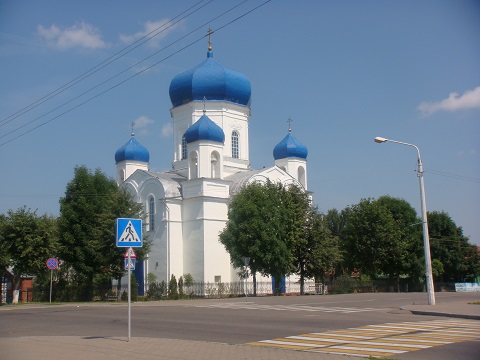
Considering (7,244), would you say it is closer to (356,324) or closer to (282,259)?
(282,259)

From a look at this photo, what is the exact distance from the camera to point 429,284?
25.7 metres

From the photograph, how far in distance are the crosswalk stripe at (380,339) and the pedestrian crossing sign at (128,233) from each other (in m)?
3.77

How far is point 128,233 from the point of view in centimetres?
1387

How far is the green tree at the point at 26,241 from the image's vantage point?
3584cm

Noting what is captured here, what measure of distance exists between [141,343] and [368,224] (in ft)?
139

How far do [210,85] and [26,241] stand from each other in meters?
21.2

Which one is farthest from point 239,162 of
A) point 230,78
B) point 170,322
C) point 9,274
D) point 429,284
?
point 170,322

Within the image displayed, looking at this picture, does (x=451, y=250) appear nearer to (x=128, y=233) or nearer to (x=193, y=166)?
(x=193, y=166)

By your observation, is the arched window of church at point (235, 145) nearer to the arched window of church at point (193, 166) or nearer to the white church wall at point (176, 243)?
the arched window of church at point (193, 166)

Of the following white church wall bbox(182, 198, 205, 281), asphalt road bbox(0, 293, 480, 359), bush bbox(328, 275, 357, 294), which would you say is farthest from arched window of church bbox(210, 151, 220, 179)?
asphalt road bbox(0, 293, 480, 359)

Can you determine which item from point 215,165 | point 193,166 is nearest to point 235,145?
point 215,165

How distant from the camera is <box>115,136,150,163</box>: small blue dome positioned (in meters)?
53.1

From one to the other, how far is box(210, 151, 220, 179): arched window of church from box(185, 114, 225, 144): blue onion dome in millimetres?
1281

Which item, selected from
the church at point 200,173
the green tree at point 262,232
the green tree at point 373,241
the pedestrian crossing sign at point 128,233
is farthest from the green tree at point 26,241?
the green tree at point 373,241
